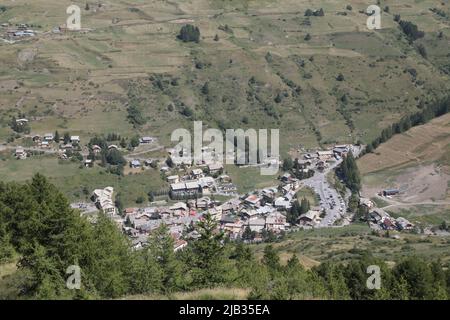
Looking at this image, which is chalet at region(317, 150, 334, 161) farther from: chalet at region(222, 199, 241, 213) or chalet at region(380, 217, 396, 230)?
chalet at region(380, 217, 396, 230)

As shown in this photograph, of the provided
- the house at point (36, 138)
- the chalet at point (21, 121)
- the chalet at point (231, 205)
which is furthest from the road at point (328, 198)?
the chalet at point (21, 121)

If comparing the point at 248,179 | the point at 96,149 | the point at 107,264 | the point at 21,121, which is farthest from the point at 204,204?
the point at 107,264

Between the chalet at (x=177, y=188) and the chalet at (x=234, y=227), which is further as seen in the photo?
the chalet at (x=177, y=188)

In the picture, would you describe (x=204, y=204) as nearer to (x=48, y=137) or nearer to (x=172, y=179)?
(x=172, y=179)

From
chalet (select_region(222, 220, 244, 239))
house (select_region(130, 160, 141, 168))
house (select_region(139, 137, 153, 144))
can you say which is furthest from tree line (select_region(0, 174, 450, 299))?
house (select_region(139, 137, 153, 144))

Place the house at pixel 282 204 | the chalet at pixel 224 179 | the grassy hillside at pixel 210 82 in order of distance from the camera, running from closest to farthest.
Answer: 1. the house at pixel 282 204
2. the chalet at pixel 224 179
3. the grassy hillside at pixel 210 82

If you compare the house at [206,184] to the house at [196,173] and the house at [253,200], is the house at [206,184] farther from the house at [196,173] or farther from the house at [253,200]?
the house at [253,200]

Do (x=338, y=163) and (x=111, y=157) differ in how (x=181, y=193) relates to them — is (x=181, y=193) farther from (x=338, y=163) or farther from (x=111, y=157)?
(x=338, y=163)
